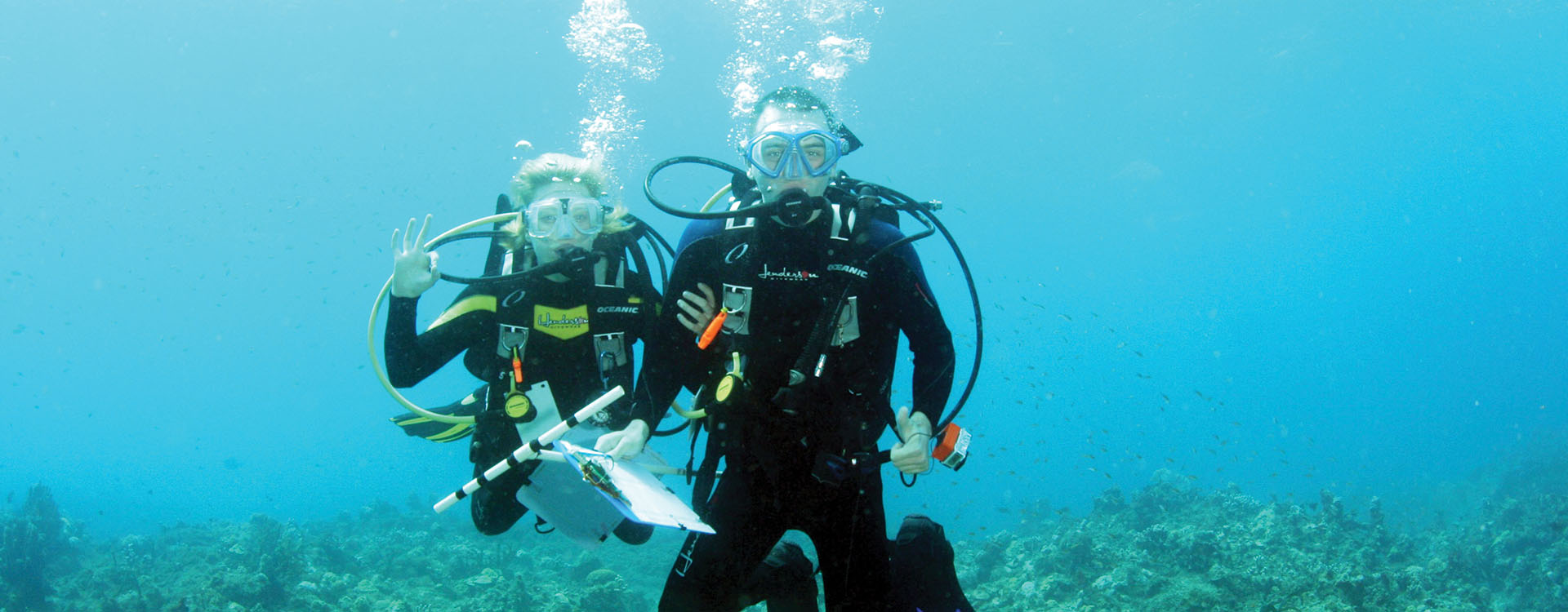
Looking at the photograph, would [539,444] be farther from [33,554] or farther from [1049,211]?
[1049,211]

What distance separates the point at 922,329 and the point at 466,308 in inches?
110

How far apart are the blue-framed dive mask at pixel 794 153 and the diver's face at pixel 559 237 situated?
1323 mm

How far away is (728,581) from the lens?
132 inches

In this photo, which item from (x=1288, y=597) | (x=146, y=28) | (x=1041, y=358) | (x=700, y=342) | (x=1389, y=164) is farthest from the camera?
(x=1041, y=358)

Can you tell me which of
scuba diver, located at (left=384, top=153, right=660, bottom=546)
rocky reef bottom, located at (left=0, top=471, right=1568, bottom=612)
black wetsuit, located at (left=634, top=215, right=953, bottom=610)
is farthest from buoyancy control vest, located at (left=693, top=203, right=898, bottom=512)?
rocky reef bottom, located at (left=0, top=471, right=1568, bottom=612)

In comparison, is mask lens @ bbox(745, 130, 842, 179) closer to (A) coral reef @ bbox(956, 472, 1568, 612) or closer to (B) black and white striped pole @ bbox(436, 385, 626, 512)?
(B) black and white striped pole @ bbox(436, 385, 626, 512)

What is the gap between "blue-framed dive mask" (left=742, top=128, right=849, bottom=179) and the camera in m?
3.36

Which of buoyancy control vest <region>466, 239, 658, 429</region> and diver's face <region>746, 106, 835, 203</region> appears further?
buoyancy control vest <region>466, 239, 658, 429</region>

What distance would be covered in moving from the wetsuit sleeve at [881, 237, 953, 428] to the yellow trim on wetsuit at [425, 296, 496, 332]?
2491 mm

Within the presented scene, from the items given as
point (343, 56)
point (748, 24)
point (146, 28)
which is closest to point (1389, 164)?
point (748, 24)

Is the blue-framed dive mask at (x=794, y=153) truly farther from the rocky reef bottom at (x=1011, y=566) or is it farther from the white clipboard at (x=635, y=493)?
the rocky reef bottom at (x=1011, y=566)

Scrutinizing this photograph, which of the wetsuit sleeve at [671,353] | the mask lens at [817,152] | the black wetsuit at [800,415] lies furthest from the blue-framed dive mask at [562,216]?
the mask lens at [817,152]

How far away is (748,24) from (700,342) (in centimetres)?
3552

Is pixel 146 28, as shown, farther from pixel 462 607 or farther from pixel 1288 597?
pixel 1288 597
